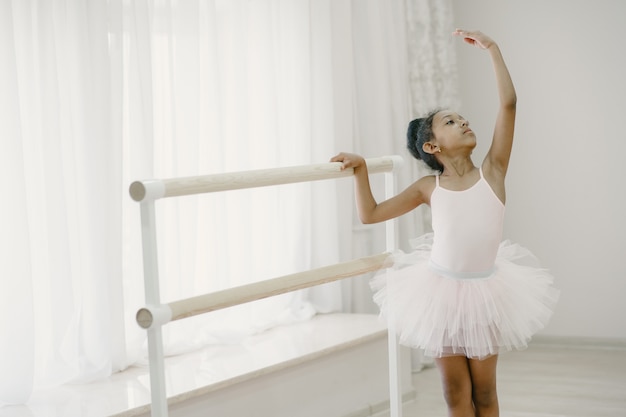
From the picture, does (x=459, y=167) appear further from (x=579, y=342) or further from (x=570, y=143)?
(x=579, y=342)

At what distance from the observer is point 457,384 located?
2.14m

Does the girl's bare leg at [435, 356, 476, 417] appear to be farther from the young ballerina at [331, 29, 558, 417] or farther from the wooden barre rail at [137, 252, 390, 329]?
the wooden barre rail at [137, 252, 390, 329]

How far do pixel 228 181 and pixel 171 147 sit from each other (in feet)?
3.77

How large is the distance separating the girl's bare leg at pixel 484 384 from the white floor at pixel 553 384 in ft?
2.98

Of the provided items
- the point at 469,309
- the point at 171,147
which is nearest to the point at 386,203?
the point at 469,309

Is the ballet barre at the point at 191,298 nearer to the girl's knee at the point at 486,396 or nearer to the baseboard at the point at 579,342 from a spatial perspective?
the girl's knee at the point at 486,396

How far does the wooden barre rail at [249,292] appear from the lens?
167 cm

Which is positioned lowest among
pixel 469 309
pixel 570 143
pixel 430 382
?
pixel 430 382

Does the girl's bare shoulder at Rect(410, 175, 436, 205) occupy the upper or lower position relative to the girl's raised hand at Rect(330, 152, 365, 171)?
lower

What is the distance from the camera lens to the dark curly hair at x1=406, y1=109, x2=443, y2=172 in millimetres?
2185

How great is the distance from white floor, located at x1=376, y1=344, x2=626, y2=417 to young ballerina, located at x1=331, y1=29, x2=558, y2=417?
1.00m

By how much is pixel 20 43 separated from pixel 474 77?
2458 mm

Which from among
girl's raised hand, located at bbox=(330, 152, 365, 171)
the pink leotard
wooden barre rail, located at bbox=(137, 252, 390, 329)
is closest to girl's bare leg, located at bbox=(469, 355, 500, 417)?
the pink leotard

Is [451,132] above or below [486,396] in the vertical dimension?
above
